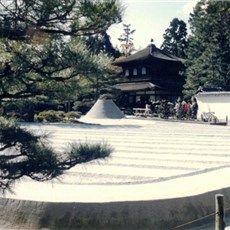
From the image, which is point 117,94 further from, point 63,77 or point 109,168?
point 63,77

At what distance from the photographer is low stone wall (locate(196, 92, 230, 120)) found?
2336cm

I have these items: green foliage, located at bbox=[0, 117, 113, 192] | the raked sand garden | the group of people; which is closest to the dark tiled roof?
the group of people

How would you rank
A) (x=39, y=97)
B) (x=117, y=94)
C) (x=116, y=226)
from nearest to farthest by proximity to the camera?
(x=39, y=97) → (x=116, y=226) → (x=117, y=94)

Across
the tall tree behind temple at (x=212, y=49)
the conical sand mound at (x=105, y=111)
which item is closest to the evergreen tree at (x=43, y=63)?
the conical sand mound at (x=105, y=111)

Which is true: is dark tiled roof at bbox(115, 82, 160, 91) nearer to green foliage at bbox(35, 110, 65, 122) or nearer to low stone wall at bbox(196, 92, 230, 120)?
low stone wall at bbox(196, 92, 230, 120)

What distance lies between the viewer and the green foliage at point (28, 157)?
3.46 m

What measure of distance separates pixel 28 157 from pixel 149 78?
29.9 meters

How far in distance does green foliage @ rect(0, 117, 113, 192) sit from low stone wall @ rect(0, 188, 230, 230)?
84cm

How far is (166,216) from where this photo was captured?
443 cm

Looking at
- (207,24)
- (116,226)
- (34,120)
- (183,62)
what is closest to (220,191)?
(116,226)

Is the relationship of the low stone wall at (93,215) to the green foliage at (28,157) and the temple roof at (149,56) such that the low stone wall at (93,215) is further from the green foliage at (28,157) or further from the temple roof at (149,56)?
the temple roof at (149,56)

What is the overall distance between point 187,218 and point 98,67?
7.71 feet

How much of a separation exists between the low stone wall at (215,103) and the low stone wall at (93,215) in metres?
19.9

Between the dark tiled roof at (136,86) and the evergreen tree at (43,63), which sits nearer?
the evergreen tree at (43,63)
